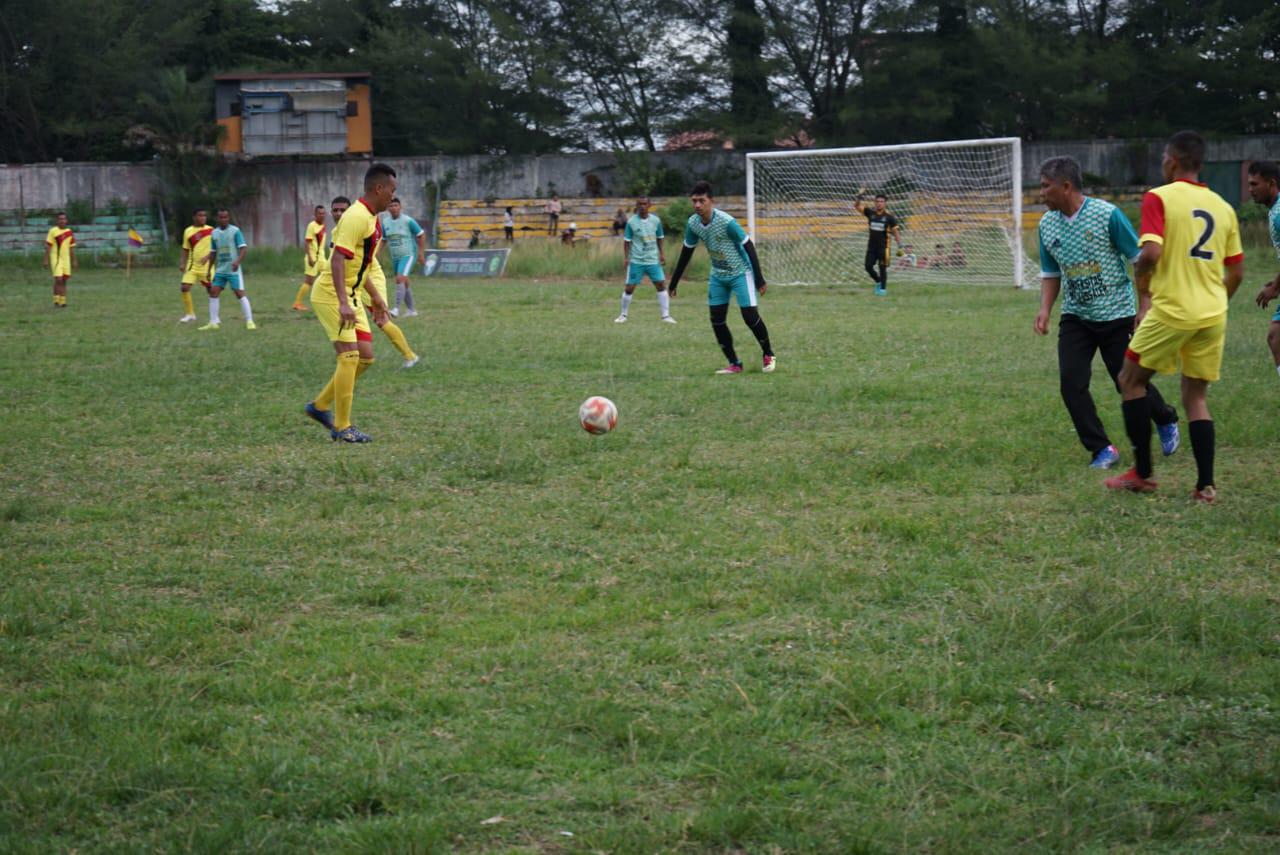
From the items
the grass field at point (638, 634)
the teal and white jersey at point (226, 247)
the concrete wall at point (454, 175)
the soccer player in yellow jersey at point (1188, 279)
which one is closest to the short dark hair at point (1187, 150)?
the soccer player in yellow jersey at point (1188, 279)

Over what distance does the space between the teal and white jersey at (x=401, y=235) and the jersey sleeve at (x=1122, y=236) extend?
1535cm

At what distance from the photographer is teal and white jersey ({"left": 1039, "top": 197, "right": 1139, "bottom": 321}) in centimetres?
766

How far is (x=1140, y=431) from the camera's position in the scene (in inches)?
278

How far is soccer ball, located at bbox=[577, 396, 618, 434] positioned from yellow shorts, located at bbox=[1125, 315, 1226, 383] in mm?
3570

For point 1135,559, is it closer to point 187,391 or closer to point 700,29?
point 187,391

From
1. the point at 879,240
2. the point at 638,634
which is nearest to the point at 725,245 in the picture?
the point at 638,634

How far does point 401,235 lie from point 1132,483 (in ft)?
54.9

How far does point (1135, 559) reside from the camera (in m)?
5.75

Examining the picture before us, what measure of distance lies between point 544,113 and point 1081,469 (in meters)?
41.6

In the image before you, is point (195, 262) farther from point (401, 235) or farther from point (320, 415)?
point (320, 415)

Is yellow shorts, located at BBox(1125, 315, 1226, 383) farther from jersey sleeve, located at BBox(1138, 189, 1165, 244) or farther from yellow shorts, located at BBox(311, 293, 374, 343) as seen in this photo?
yellow shorts, located at BBox(311, 293, 374, 343)

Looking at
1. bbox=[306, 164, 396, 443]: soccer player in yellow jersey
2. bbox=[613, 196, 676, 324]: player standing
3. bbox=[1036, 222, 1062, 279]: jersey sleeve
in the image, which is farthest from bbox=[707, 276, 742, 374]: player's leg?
bbox=[613, 196, 676, 324]: player standing

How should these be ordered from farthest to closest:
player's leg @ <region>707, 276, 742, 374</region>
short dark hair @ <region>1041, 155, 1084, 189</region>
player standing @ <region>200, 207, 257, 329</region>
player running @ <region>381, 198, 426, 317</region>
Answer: player running @ <region>381, 198, 426, 317</region> < player standing @ <region>200, 207, 257, 329</region> < player's leg @ <region>707, 276, 742, 374</region> < short dark hair @ <region>1041, 155, 1084, 189</region>

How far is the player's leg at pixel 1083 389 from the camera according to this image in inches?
308
